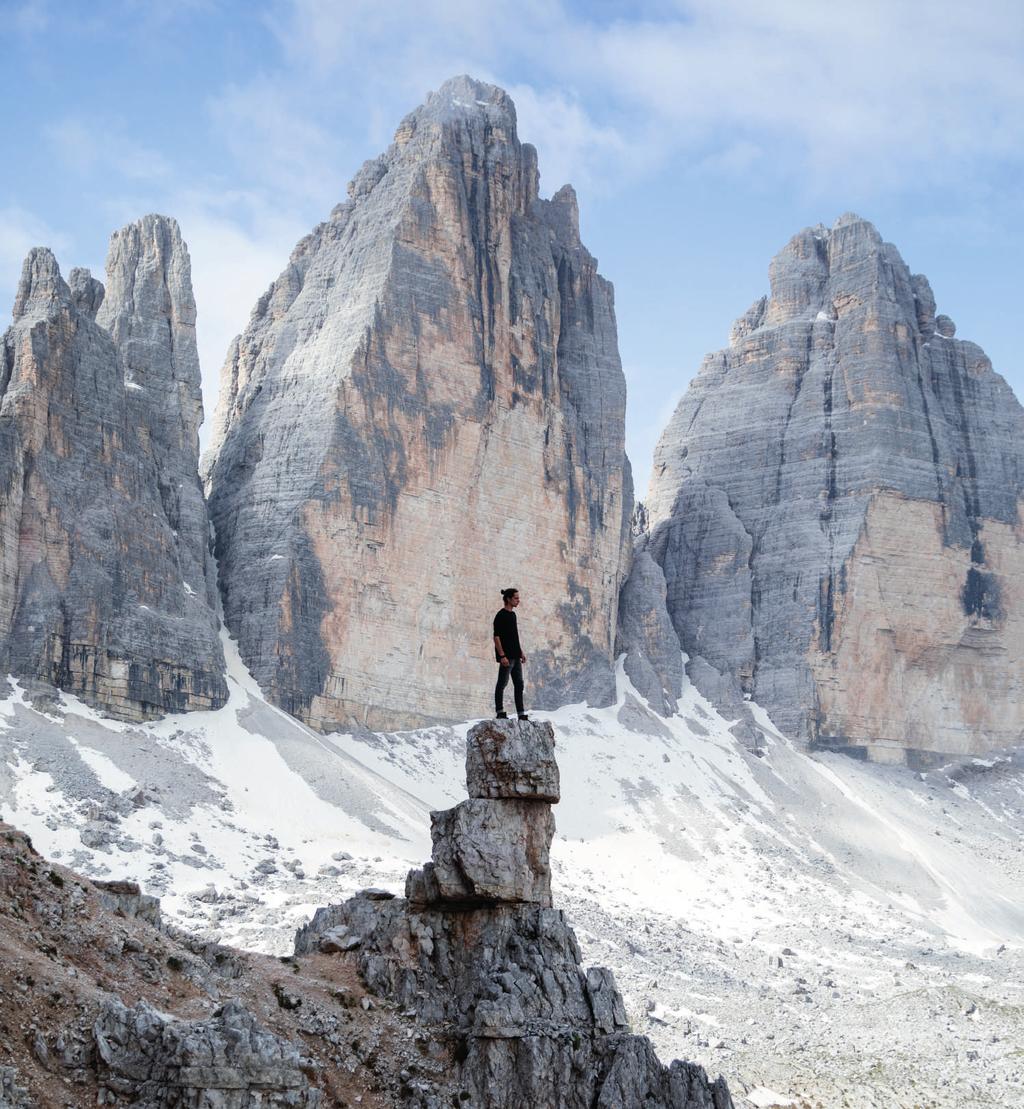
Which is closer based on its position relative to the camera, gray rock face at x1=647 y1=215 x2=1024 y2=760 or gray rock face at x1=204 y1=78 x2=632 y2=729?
gray rock face at x1=204 y1=78 x2=632 y2=729

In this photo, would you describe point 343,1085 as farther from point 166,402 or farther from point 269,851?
point 166,402

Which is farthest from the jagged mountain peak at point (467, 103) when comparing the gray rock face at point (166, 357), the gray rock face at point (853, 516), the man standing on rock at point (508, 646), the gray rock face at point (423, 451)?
the man standing on rock at point (508, 646)

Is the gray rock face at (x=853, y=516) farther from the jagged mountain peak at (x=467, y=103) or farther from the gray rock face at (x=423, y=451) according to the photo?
the jagged mountain peak at (x=467, y=103)

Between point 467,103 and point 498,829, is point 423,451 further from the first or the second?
point 498,829

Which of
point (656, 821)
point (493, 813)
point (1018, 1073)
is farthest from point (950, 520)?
point (493, 813)

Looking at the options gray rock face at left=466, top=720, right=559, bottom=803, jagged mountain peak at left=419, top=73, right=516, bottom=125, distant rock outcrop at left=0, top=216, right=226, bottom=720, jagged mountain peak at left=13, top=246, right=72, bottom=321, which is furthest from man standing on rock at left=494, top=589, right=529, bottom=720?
jagged mountain peak at left=419, top=73, right=516, bottom=125

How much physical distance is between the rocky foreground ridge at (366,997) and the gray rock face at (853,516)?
85507 millimetres

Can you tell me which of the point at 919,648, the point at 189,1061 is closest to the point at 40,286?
the point at 919,648

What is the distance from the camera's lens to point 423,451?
100438mm

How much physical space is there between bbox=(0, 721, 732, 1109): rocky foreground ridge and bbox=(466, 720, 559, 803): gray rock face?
34 millimetres

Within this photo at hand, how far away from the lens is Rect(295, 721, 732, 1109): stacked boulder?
3058 centimetres

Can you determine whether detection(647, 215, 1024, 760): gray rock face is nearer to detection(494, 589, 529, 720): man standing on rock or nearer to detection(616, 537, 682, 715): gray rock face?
detection(616, 537, 682, 715): gray rock face

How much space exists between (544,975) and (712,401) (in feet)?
333

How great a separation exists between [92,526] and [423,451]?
21.3 m
